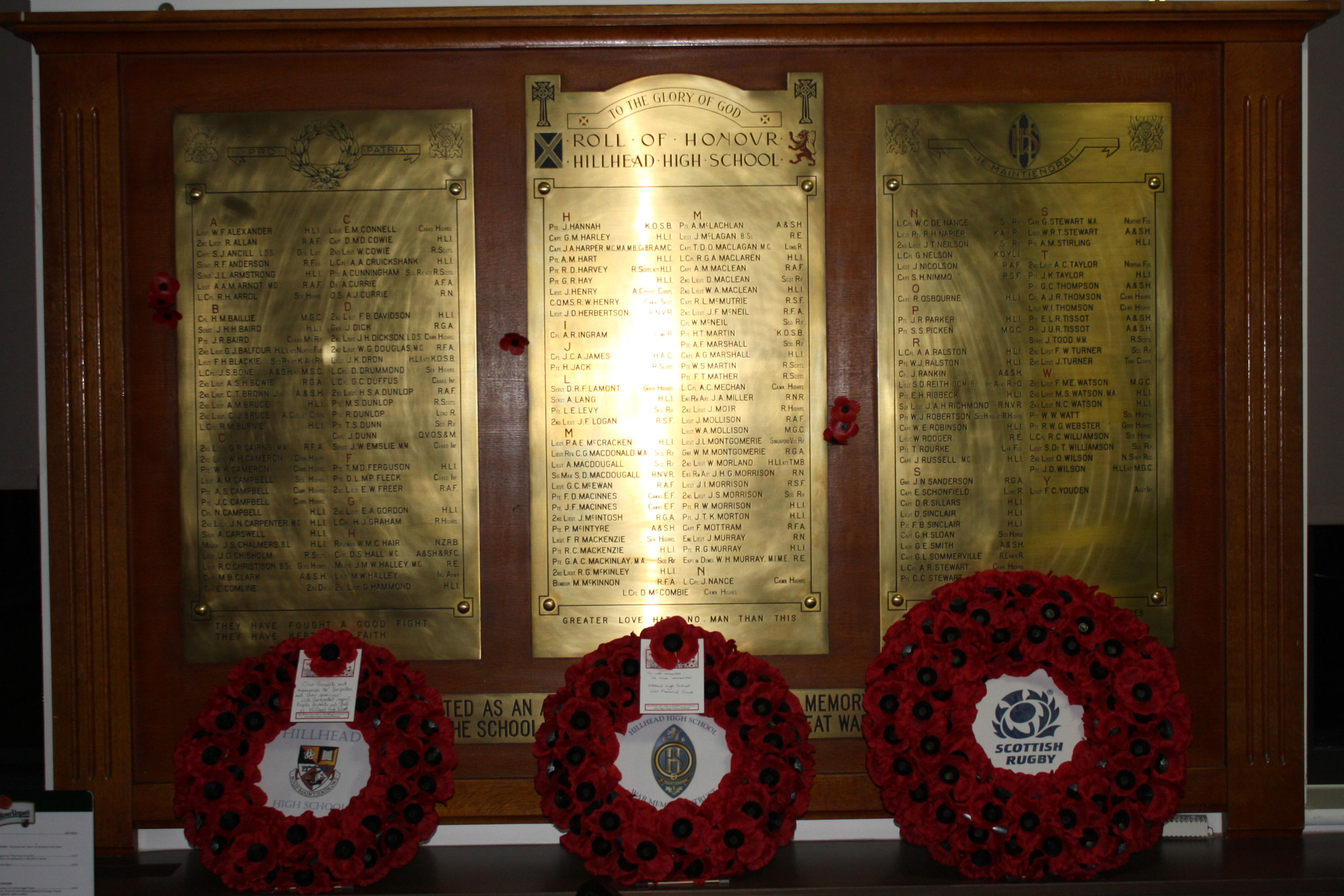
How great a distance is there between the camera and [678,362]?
2.31 meters

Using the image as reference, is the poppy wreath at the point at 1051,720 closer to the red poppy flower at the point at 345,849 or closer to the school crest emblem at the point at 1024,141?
the school crest emblem at the point at 1024,141

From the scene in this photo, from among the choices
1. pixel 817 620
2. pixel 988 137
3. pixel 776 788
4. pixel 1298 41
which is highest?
pixel 1298 41

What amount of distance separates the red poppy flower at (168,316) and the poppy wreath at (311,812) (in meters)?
0.93

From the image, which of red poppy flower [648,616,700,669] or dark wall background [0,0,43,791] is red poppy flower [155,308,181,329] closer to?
dark wall background [0,0,43,791]

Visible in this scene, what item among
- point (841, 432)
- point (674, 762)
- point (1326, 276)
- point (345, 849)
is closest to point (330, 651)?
point (345, 849)

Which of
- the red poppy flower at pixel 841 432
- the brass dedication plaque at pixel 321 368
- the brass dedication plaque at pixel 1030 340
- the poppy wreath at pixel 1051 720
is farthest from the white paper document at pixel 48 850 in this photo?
the brass dedication plaque at pixel 1030 340

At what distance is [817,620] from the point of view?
232 cm

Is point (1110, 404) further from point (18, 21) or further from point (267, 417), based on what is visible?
point (18, 21)

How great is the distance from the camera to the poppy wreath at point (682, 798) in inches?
78.2

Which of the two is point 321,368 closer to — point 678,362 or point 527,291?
point 527,291

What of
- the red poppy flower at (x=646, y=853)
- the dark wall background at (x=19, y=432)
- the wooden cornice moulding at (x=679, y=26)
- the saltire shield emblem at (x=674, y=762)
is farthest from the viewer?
the dark wall background at (x=19, y=432)

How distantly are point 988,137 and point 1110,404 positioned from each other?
807 mm

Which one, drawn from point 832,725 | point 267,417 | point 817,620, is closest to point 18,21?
point 267,417

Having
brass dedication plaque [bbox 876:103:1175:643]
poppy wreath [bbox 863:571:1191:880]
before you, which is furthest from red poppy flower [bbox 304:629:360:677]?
brass dedication plaque [bbox 876:103:1175:643]
